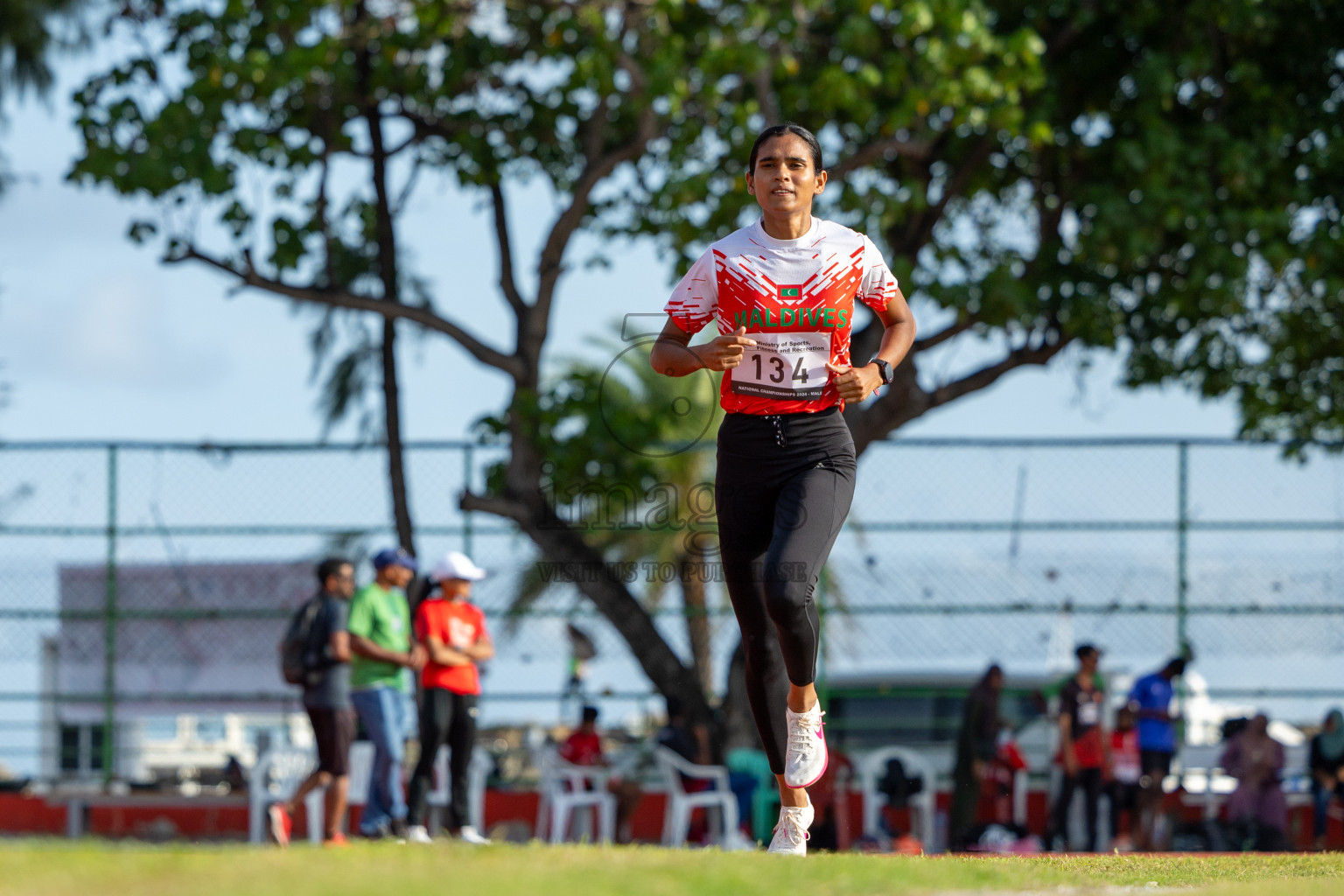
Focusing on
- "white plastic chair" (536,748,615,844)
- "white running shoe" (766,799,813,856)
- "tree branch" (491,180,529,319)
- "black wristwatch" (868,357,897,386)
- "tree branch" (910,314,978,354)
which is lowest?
"white plastic chair" (536,748,615,844)

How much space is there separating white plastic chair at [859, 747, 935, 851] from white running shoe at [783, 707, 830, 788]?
7038 mm

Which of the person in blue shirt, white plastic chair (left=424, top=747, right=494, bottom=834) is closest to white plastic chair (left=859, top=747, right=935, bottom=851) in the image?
the person in blue shirt

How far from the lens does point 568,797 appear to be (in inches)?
468

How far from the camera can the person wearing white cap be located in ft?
31.5

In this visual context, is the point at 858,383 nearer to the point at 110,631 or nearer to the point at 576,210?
the point at 576,210

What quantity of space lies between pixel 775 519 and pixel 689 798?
7.51 m

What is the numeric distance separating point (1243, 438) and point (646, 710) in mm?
6114

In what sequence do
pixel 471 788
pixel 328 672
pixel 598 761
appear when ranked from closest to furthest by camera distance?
pixel 328 672 → pixel 471 788 → pixel 598 761

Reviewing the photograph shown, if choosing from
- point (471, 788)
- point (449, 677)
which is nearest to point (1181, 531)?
point (471, 788)

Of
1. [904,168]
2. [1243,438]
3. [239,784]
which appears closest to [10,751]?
[239,784]

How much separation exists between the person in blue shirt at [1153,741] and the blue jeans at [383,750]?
609 cm

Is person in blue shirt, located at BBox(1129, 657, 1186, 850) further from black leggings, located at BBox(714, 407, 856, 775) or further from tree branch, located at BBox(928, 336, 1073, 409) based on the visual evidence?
black leggings, located at BBox(714, 407, 856, 775)

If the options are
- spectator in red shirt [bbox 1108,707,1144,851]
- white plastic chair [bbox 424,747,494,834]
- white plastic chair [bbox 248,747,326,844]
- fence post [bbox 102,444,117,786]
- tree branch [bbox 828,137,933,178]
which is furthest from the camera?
fence post [bbox 102,444,117,786]

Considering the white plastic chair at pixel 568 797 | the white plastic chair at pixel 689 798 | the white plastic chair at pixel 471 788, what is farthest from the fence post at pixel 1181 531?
the white plastic chair at pixel 471 788
